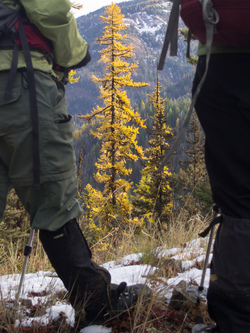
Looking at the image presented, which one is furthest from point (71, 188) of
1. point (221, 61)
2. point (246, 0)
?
point (246, 0)

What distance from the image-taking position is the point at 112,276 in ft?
7.89

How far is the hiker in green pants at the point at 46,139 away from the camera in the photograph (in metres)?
1.51

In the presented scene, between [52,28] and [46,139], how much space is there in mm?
567

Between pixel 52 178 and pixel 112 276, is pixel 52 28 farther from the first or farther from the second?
pixel 112 276

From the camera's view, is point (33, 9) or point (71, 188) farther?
point (71, 188)

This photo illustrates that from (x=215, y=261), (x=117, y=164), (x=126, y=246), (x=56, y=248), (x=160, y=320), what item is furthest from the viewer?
(x=117, y=164)

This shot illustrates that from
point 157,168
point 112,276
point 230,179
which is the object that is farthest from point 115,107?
point 230,179

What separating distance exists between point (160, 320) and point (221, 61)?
1436mm

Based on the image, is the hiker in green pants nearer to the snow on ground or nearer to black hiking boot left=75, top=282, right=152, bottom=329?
black hiking boot left=75, top=282, right=152, bottom=329

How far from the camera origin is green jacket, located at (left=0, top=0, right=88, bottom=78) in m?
1.50

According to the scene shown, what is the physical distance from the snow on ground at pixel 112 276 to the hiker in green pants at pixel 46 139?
0.72 feet

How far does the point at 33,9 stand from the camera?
1.49 metres

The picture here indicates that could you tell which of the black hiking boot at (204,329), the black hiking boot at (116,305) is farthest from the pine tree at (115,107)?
the black hiking boot at (204,329)

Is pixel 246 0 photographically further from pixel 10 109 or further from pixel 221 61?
pixel 10 109
